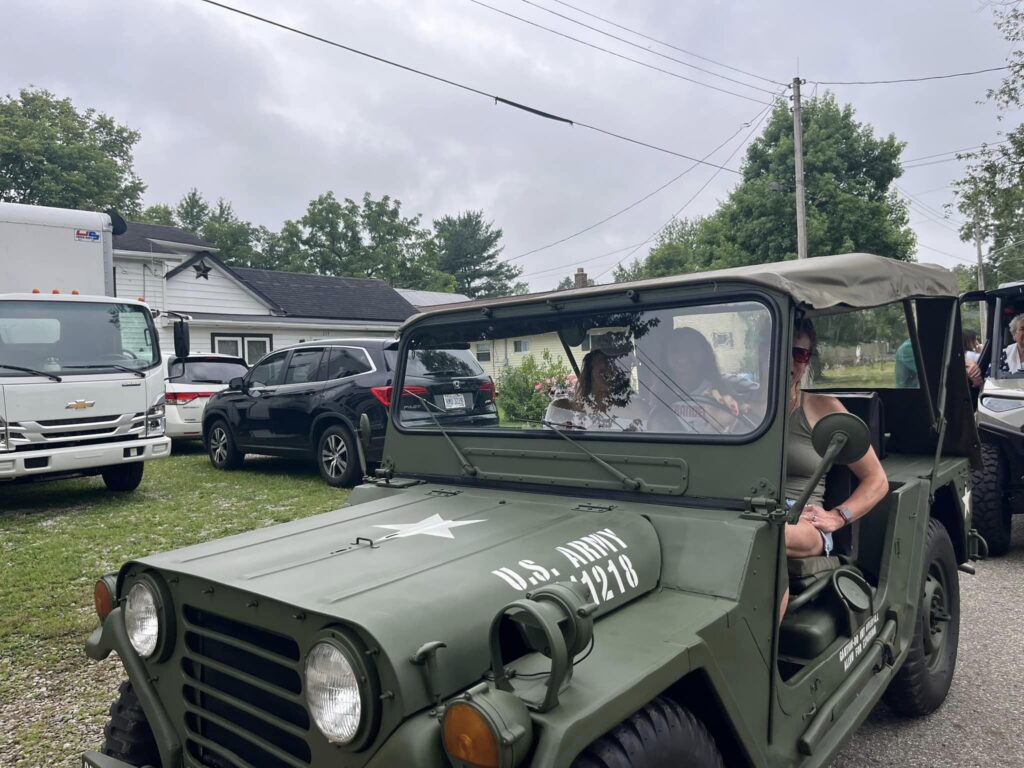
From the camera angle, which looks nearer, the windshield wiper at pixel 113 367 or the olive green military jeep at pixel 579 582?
the olive green military jeep at pixel 579 582

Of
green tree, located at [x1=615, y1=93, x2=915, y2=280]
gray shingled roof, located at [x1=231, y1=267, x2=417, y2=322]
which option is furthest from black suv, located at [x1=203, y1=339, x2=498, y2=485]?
green tree, located at [x1=615, y1=93, x2=915, y2=280]

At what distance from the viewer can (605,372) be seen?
2.77 metres

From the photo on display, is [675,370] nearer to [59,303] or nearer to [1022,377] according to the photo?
[1022,377]

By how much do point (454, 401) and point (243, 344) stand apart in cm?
1944

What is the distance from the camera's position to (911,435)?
4.03 metres

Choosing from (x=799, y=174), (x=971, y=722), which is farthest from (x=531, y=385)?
(x=799, y=174)

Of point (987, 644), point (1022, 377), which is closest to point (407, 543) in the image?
point (987, 644)

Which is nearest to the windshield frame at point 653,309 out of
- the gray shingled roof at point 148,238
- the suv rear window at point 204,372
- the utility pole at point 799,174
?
the suv rear window at point 204,372

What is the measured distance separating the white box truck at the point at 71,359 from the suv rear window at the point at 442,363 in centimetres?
583

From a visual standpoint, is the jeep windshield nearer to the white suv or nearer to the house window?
the white suv

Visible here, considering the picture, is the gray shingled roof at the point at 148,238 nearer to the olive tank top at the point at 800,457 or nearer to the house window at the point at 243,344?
the house window at the point at 243,344

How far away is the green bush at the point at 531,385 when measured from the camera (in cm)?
294

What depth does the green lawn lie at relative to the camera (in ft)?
11.7

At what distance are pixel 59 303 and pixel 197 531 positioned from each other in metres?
3.19
